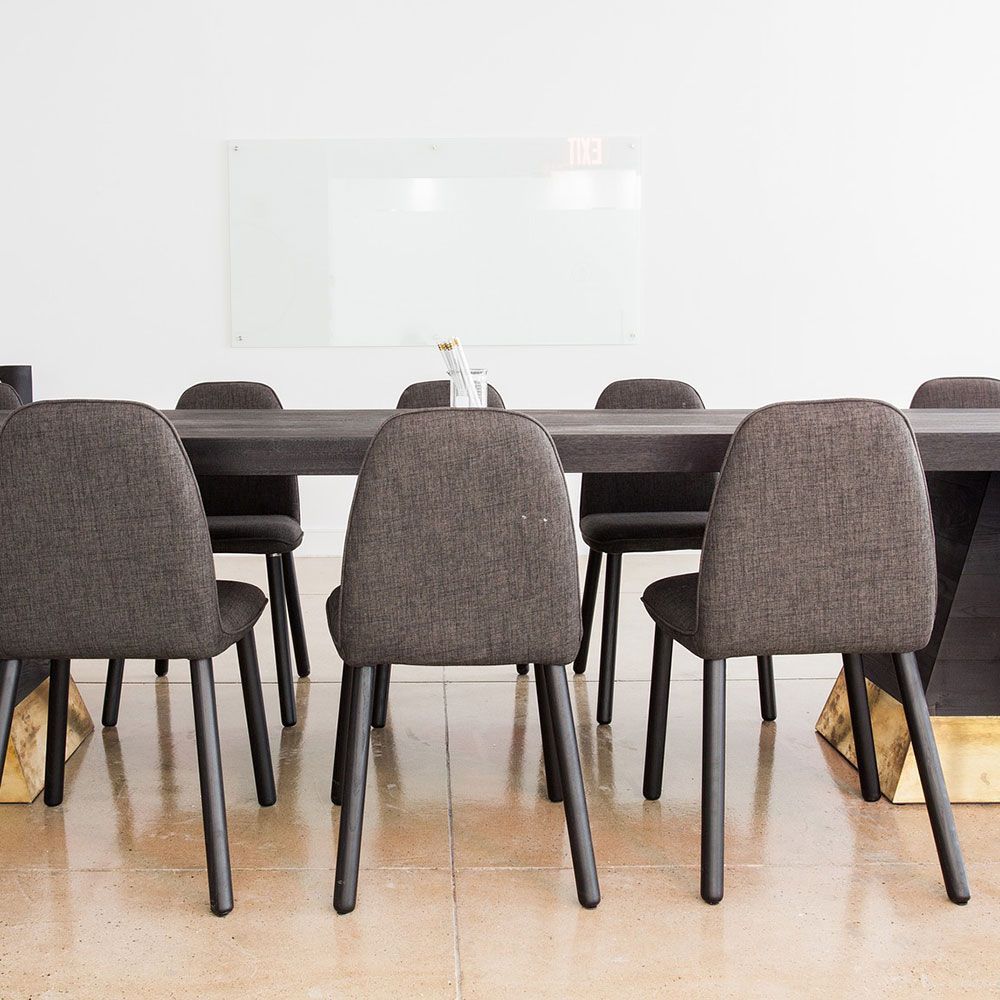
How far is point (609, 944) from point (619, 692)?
4.49ft

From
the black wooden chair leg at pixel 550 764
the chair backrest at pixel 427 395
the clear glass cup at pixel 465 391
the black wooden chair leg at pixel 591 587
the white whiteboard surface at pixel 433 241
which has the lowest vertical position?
the black wooden chair leg at pixel 550 764

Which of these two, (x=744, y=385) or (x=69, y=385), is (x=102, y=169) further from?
(x=744, y=385)

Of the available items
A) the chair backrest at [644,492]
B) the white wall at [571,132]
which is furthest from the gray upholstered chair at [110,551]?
the white wall at [571,132]

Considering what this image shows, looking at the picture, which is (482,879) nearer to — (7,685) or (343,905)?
(343,905)

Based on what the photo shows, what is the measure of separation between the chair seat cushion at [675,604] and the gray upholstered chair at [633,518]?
0.39 metres

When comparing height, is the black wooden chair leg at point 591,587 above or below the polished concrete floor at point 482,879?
above

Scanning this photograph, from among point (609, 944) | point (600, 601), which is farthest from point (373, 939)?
point (600, 601)

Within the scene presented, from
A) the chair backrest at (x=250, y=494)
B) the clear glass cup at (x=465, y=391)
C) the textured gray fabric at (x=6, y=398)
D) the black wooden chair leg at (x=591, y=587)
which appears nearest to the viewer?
the clear glass cup at (x=465, y=391)

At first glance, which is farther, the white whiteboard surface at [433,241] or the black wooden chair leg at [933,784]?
the white whiteboard surface at [433,241]

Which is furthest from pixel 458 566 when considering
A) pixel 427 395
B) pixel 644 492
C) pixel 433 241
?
pixel 433 241

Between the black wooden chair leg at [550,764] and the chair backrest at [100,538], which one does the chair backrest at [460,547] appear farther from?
the black wooden chair leg at [550,764]

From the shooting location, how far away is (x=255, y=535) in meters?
2.79

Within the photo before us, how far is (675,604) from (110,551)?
106cm

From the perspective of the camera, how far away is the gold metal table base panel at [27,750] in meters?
2.24
